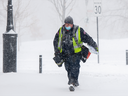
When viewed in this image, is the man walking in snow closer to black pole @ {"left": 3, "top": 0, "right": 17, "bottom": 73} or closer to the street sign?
black pole @ {"left": 3, "top": 0, "right": 17, "bottom": 73}

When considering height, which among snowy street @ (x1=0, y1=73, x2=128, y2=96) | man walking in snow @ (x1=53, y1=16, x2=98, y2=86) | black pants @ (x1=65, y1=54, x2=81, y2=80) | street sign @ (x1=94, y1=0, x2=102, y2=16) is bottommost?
snowy street @ (x1=0, y1=73, x2=128, y2=96)

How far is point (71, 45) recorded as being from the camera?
5.00 metres

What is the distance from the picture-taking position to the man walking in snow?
4988 mm

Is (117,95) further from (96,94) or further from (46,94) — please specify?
(46,94)

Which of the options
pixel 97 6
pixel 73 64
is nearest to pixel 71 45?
pixel 73 64

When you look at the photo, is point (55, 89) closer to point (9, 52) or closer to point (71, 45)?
point (71, 45)

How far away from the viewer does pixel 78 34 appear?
5.01m

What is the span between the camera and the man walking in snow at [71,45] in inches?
196

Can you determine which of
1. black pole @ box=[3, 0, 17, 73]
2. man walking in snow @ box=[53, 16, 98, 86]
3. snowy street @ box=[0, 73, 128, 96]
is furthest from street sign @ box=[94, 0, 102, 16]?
man walking in snow @ box=[53, 16, 98, 86]

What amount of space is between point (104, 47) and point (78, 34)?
21194 mm

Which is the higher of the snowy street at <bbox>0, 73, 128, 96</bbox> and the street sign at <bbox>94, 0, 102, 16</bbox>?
the street sign at <bbox>94, 0, 102, 16</bbox>

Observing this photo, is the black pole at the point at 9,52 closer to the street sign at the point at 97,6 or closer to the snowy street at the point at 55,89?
the snowy street at the point at 55,89

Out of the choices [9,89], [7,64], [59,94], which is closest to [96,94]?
[59,94]

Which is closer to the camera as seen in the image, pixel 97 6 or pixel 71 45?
pixel 71 45
